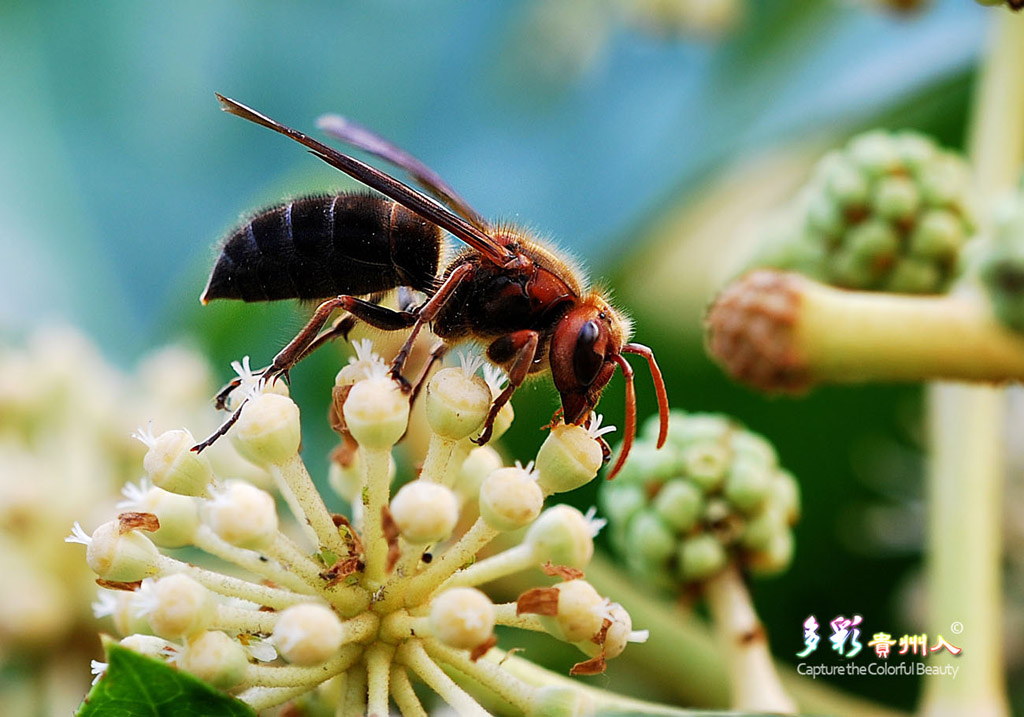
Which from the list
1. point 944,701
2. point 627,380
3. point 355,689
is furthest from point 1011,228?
point 355,689

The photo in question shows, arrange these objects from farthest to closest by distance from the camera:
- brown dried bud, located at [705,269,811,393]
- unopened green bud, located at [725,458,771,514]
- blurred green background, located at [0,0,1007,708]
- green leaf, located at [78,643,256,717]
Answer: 1. blurred green background, located at [0,0,1007,708]
2. unopened green bud, located at [725,458,771,514]
3. brown dried bud, located at [705,269,811,393]
4. green leaf, located at [78,643,256,717]

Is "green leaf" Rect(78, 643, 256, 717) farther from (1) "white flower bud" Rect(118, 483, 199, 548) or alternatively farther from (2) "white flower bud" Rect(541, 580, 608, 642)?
(2) "white flower bud" Rect(541, 580, 608, 642)

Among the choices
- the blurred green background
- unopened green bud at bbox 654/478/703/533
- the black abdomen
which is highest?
the blurred green background

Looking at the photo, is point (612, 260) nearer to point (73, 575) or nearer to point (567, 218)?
point (567, 218)

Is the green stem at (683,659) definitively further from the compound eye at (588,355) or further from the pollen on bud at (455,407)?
the pollen on bud at (455,407)

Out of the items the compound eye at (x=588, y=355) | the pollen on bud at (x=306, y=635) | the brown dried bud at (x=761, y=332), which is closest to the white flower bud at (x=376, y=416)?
the pollen on bud at (x=306, y=635)

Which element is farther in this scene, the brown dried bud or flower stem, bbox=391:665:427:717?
the brown dried bud

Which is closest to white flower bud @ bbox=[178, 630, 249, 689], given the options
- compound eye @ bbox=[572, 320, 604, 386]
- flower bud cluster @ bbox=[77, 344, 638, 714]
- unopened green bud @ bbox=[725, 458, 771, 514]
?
flower bud cluster @ bbox=[77, 344, 638, 714]
